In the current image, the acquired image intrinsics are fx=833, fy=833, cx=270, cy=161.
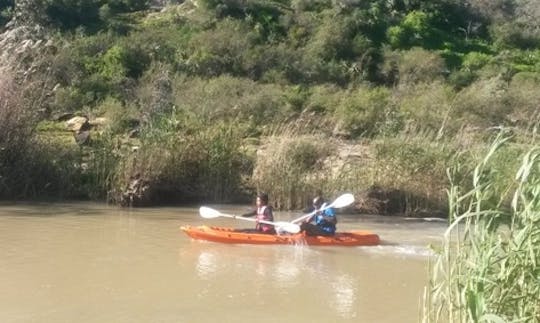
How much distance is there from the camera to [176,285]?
355 inches

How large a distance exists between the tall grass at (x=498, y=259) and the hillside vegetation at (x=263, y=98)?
1.20 feet

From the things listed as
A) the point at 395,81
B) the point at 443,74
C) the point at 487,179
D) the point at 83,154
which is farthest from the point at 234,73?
the point at 487,179

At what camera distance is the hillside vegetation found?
49.4 feet

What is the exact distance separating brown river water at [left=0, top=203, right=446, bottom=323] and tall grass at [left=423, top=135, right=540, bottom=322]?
6.78 feet

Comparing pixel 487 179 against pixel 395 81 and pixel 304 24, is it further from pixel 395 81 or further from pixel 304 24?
pixel 304 24

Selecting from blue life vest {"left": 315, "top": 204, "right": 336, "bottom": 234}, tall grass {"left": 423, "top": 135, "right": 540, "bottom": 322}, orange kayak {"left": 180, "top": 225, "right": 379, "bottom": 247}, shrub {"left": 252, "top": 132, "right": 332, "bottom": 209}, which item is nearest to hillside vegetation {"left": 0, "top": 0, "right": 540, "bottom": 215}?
shrub {"left": 252, "top": 132, "right": 332, "bottom": 209}

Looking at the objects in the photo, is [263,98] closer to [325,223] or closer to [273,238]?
[325,223]

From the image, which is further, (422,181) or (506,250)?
(422,181)

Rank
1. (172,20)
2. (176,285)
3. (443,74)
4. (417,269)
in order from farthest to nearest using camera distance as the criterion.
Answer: (172,20) < (443,74) < (417,269) < (176,285)

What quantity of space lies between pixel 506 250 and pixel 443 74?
28655mm

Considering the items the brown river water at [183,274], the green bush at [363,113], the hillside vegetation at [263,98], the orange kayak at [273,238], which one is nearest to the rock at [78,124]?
the hillside vegetation at [263,98]

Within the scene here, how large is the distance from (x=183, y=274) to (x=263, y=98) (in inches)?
525

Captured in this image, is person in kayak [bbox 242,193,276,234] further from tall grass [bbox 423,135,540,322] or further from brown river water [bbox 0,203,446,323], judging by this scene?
tall grass [bbox 423,135,540,322]

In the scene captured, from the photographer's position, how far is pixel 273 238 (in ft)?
38.2
